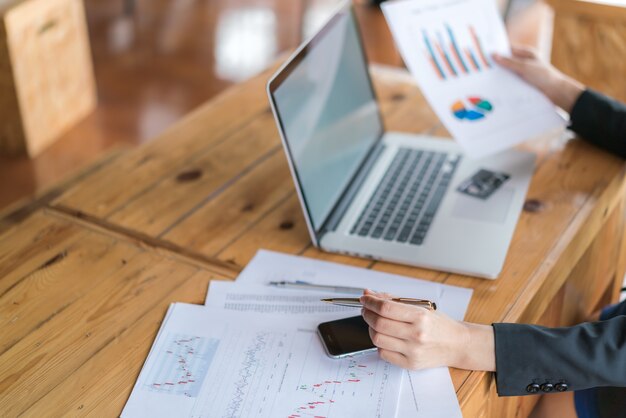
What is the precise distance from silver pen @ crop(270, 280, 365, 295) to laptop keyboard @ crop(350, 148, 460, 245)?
15 centimetres

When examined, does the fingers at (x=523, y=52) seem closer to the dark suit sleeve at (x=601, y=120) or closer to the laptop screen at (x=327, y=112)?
the dark suit sleeve at (x=601, y=120)

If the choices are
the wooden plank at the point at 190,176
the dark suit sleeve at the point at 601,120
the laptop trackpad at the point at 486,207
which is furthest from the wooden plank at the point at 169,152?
the dark suit sleeve at the point at 601,120

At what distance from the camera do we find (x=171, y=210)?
1.30m

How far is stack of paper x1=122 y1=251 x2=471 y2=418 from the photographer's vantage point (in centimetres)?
92

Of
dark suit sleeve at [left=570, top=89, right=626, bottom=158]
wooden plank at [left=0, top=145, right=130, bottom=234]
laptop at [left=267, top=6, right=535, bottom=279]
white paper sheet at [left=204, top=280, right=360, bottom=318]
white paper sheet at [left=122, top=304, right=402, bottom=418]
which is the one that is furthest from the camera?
wooden plank at [left=0, top=145, right=130, bottom=234]

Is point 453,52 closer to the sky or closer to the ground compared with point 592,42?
closer to the sky

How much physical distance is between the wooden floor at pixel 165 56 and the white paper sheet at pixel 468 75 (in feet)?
5.02

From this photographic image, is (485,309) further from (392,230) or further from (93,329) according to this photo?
(93,329)

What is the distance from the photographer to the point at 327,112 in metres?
1.31

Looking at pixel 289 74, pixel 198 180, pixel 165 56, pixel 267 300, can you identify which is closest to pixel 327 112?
pixel 289 74

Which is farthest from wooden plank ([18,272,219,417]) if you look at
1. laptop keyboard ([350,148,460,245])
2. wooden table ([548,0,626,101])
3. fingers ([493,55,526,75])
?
wooden table ([548,0,626,101])

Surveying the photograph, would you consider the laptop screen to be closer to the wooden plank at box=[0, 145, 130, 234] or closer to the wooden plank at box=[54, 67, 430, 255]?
the wooden plank at box=[54, 67, 430, 255]

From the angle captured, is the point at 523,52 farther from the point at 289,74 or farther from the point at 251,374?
the point at 251,374

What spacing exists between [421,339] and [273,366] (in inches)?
7.3
